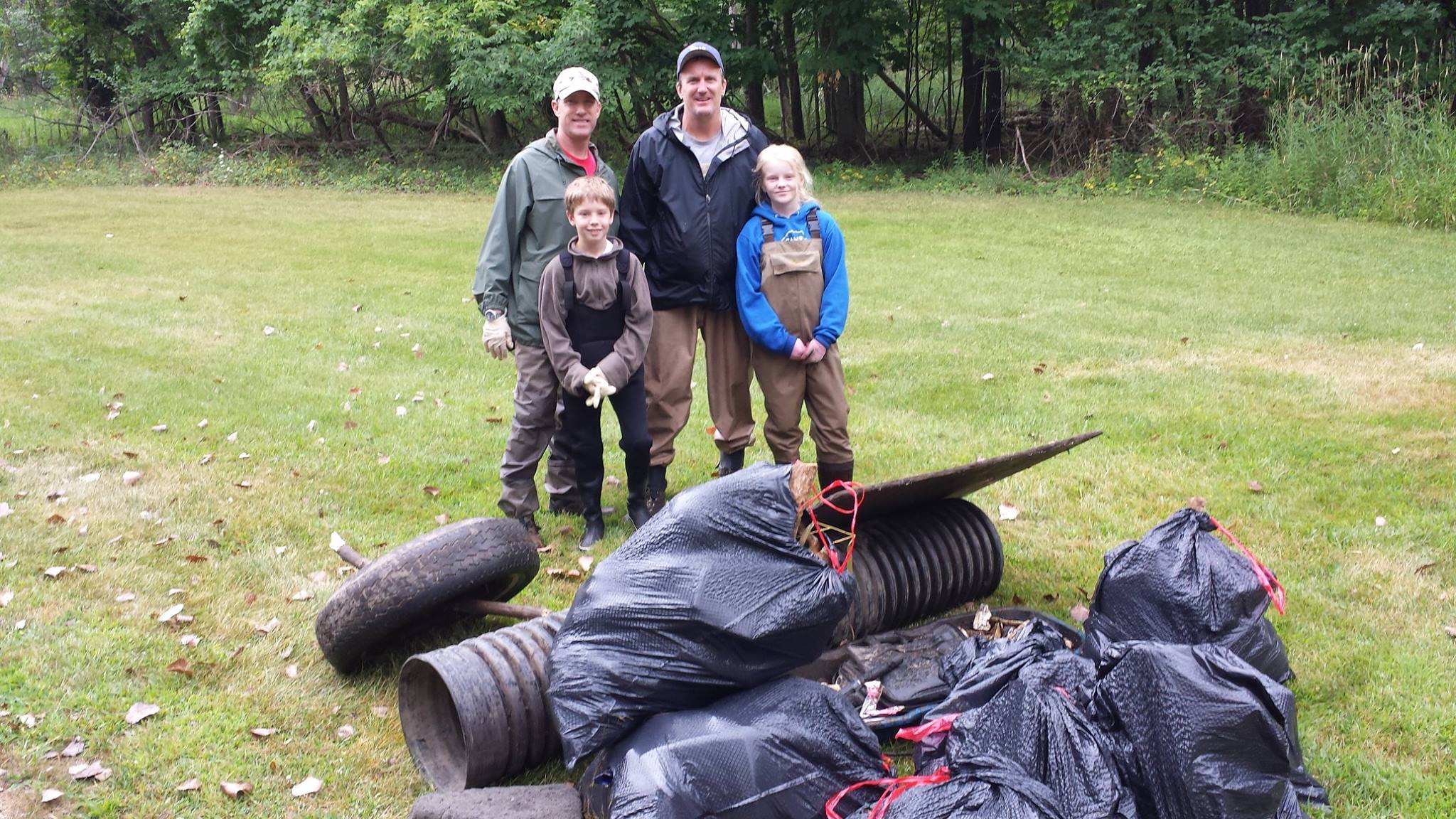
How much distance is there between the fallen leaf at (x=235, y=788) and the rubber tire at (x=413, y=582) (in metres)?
0.60

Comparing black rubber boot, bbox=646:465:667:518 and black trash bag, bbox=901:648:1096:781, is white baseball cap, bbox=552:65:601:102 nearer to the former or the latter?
black rubber boot, bbox=646:465:667:518

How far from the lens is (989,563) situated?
4.84m

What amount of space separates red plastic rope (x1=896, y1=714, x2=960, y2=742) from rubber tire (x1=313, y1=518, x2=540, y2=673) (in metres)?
1.62

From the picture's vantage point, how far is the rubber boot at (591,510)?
5527 mm

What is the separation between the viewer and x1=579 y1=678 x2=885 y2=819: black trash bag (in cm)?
297

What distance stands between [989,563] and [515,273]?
8.25 feet

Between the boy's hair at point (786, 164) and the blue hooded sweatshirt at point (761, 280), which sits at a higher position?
the boy's hair at point (786, 164)

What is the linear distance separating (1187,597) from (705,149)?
2.87 m

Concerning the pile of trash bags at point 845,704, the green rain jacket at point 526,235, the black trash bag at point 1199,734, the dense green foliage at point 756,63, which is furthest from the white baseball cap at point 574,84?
the dense green foliage at point 756,63

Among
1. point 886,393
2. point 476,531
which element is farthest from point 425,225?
point 476,531

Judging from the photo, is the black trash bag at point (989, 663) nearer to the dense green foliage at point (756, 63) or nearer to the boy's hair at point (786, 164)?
the boy's hair at point (786, 164)

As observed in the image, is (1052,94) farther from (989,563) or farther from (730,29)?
(989,563)

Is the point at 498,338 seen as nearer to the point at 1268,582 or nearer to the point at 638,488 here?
the point at 638,488

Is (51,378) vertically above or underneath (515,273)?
underneath
